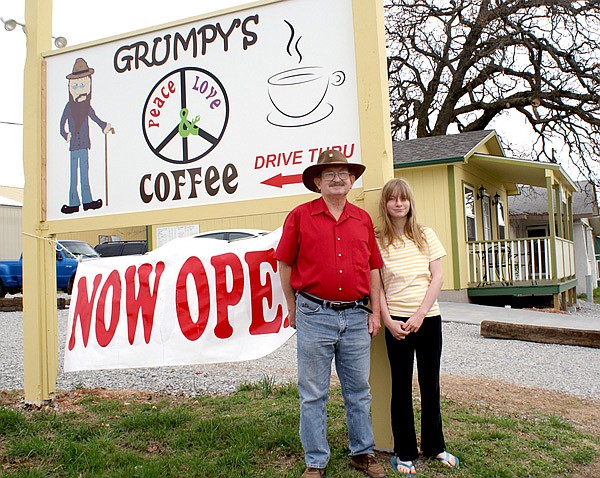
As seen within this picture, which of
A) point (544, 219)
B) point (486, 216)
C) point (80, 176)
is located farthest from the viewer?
point (544, 219)

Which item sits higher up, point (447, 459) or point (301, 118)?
point (301, 118)

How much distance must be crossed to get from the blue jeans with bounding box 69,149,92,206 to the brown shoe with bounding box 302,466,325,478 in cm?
288

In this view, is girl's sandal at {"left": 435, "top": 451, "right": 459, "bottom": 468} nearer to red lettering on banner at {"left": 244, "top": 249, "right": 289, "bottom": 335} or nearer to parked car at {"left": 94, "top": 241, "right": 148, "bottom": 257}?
red lettering on banner at {"left": 244, "top": 249, "right": 289, "bottom": 335}

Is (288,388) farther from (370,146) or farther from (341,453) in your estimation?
(370,146)

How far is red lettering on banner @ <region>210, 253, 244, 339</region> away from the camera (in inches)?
172

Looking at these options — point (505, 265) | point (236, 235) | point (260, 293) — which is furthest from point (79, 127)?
point (505, 265)

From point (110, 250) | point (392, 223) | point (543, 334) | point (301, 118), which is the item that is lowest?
point (543, 334)

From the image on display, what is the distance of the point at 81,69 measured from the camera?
520cm

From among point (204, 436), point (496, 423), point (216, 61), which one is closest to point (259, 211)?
point (216, 61)

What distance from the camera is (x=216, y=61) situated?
4652 millimetres

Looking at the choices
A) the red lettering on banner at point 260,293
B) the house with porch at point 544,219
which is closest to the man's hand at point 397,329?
the red lettering on banner at point 260,293

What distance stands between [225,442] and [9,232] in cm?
2801

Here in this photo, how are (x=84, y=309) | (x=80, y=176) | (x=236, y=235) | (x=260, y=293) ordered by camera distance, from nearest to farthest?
1. (x=260, y=293)
2. (x=84, y=309)
3. (x=80, y=176)
4. (x=236, y=235)

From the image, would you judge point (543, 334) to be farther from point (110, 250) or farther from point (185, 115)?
point (110, 250)
